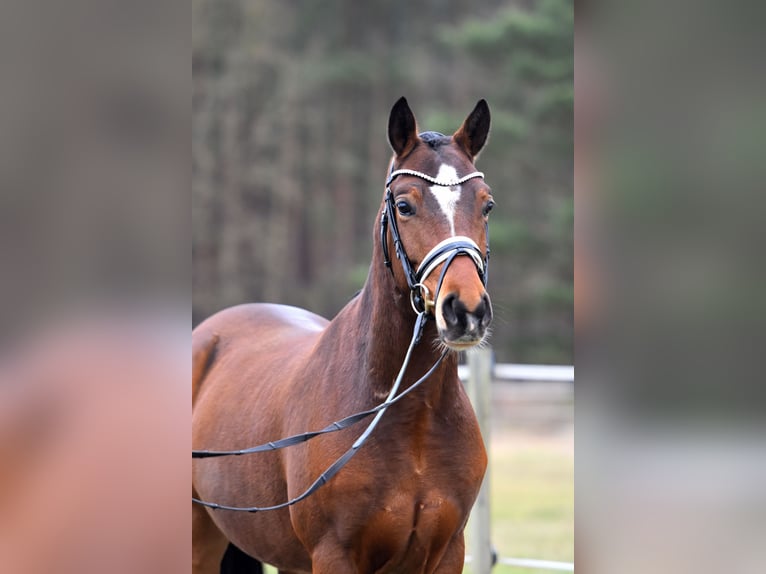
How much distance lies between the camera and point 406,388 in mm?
2896

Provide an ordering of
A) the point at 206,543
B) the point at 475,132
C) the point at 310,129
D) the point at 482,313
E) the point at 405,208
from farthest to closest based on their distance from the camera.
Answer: the point at 310,129
the point at 206,543
the point at 475,132
the point at 405,208
the point at 482,313

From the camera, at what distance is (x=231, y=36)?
2175 centimetres

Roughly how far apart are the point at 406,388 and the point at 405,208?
22.7 inches

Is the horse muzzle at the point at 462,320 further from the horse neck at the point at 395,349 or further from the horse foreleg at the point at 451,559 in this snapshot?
the horse foreleg at the point at 451,559

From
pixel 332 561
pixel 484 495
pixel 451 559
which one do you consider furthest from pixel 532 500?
pixel 332 561

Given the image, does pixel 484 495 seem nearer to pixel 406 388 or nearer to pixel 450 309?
pixel 406 388

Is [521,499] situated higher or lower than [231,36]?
lower

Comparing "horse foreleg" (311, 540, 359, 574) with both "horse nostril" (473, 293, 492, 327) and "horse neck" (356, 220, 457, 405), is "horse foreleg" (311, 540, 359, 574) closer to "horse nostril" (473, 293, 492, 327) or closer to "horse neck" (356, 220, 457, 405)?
"horse neck" (356, 220, 457, 405)
